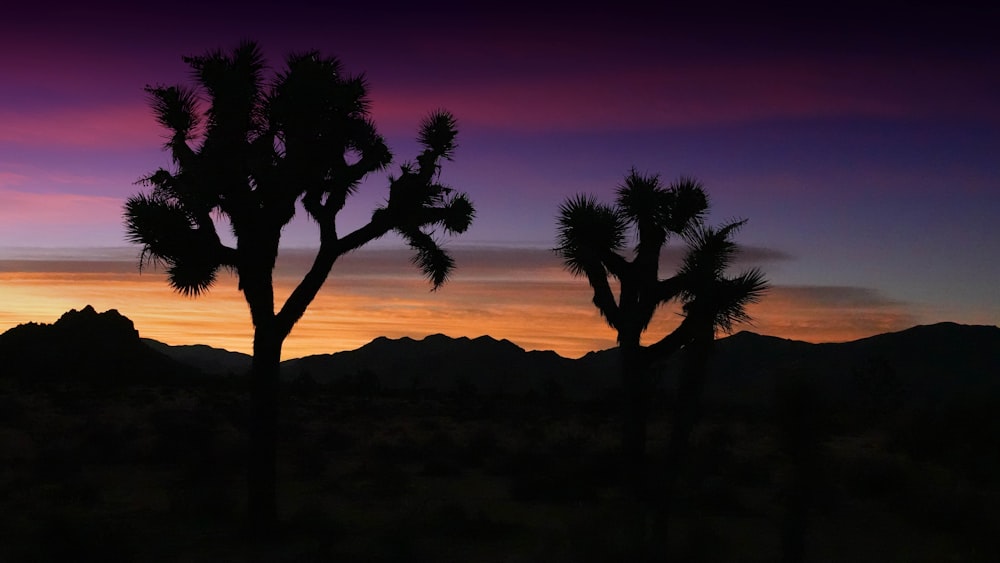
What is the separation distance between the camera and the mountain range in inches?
2576

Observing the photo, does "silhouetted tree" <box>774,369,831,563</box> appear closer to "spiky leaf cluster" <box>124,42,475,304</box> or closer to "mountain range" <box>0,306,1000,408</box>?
"spiky leaf cluster" <box>124,42,475,304</box>

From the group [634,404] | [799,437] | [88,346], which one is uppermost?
[88,346]

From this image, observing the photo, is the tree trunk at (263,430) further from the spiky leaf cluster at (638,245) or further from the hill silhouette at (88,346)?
the hill silhouette at (88,346)

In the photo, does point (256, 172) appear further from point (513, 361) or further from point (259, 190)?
point (513, 361)

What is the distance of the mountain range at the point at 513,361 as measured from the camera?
65.4 metres

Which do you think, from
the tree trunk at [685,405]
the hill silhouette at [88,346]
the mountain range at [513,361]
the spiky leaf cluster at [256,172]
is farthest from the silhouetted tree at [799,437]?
the hill silhouette at [88,346]

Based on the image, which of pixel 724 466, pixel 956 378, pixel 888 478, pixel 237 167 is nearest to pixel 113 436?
pixel 237 167

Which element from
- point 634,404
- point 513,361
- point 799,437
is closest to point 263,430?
point 799,437

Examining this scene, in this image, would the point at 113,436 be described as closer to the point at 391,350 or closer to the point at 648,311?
the point at 648,311

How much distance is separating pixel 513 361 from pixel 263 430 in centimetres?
12262

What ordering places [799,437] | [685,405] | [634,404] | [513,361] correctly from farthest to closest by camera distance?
[513,361] → [634,404] → [685,405] → [799,437]

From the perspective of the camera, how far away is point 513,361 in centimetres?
13262

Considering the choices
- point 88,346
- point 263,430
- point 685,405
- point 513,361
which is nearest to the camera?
point 685,405

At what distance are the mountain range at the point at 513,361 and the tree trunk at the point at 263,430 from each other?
32.0m
